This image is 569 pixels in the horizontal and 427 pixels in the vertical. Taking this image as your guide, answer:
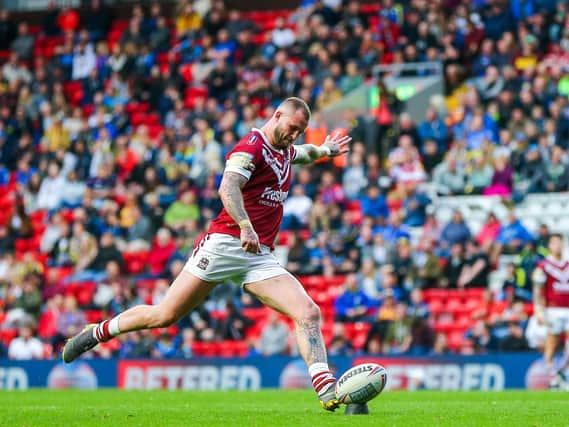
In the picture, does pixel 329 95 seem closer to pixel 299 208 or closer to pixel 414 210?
pixel 299 208

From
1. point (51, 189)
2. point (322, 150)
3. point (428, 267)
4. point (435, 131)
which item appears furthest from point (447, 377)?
point (51, 189)

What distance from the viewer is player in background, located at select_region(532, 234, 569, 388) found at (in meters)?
16.7

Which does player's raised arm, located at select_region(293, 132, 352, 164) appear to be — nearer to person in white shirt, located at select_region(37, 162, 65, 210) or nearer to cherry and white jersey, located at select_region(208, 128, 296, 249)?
cherry and white jersey, located at select_region(208, 128, 296, 249)

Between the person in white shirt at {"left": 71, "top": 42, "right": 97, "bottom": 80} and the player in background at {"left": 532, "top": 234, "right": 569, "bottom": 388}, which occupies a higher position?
the person in white shirt at {"left": 71, "top": 42, "right": 97, "bottom": 80}

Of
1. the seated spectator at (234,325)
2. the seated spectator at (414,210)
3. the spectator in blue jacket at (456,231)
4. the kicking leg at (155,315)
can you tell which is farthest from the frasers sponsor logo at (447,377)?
the kicking leg at (155,315)

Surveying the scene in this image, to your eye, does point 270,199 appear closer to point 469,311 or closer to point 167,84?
point 469,311

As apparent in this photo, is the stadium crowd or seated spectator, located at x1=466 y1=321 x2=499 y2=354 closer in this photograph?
seated spectator, located at x1=466 y1=321 x2=499 y2=354

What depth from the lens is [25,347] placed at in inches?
850

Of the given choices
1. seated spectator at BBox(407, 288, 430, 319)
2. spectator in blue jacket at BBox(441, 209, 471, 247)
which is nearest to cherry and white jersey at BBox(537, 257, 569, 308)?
seated spectator at BBox(407, 288, 430, 319)

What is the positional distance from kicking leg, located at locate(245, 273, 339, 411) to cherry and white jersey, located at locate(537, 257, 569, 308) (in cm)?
836

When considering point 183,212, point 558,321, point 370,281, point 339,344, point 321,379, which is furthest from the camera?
point 183,212

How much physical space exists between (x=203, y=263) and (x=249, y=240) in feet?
2.47

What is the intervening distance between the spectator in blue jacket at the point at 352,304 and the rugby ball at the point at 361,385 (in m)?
11.0

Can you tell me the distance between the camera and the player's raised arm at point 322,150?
10.3m
